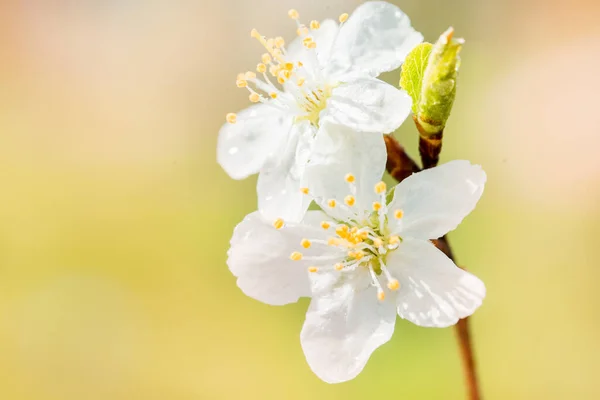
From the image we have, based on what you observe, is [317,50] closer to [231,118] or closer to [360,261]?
[231,118]

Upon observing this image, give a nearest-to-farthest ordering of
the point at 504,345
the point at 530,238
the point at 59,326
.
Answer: the point at 504,345 → the point at 530,238 → the point at 59,326

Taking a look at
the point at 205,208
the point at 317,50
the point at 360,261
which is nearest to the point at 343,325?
the point at 360,261

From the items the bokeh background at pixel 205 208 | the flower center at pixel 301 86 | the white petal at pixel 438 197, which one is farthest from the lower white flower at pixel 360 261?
the bokeh background at pixel 205 208

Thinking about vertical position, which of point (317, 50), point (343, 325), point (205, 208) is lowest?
point (205, 208)

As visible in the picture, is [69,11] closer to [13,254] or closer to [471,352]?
[13,254]

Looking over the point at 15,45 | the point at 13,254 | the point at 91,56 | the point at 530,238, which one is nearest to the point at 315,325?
the point at 530,238

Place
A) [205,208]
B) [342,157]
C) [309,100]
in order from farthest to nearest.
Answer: [205,208] → [309,100] → [342,157]

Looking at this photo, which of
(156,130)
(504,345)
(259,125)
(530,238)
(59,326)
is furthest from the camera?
(156,130)
